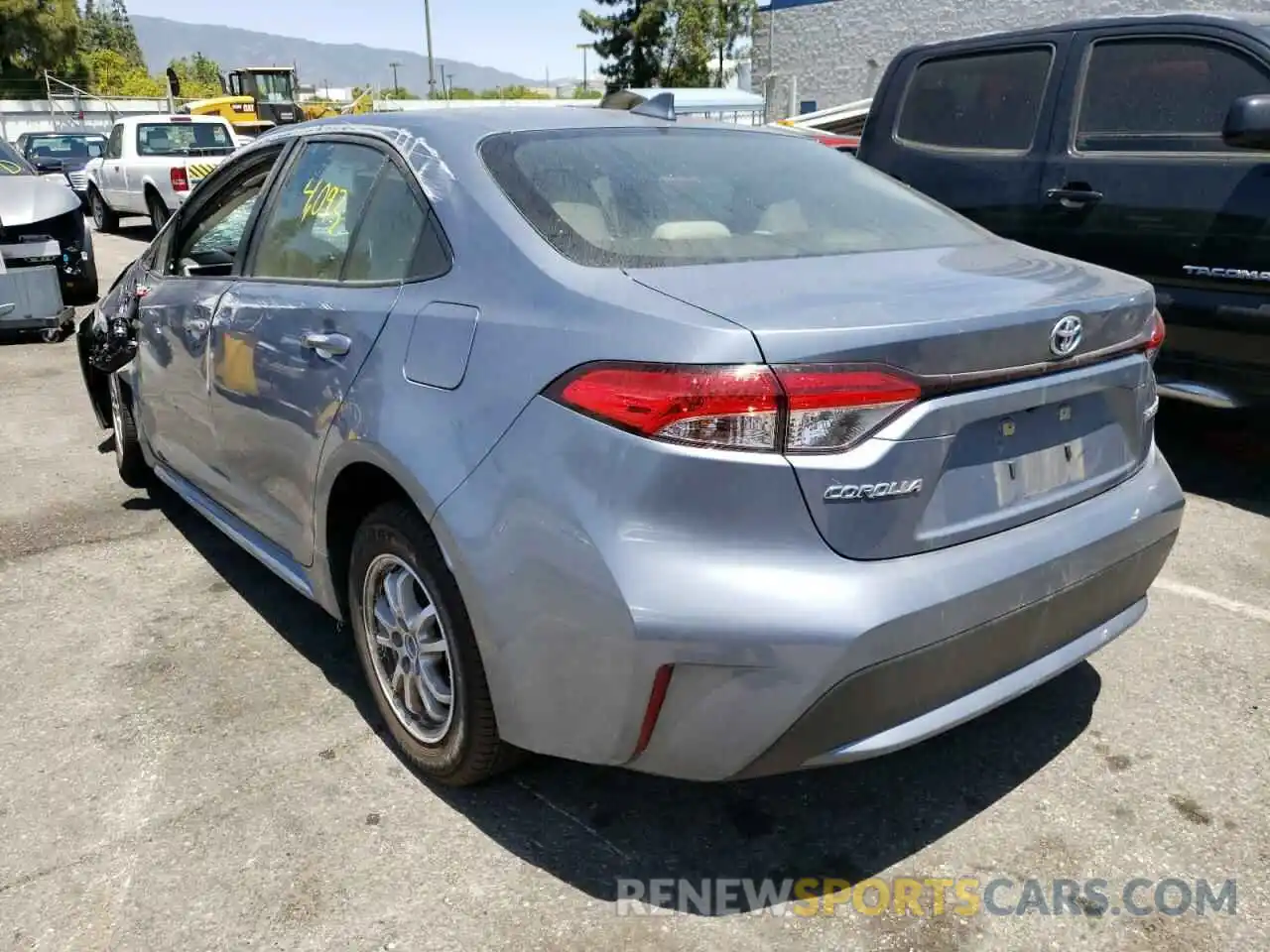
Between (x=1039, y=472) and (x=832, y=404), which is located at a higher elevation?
(x=832, y=404)

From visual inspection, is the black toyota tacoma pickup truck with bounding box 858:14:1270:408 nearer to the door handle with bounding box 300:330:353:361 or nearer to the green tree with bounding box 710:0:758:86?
the door handle with bounding box 300:330:353:361

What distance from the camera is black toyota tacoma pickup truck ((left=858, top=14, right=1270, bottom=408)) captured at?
4.16 meters

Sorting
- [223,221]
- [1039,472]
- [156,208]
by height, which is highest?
[223,221]

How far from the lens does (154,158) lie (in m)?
14.5

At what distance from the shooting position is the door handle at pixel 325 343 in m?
2.58

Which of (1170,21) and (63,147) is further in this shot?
(63,147)

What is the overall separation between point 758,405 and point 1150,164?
3.44 m

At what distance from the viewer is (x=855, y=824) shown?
8.08 feet

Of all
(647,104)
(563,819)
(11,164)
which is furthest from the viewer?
(11,164)

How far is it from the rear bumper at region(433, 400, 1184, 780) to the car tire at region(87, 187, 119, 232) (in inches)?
656

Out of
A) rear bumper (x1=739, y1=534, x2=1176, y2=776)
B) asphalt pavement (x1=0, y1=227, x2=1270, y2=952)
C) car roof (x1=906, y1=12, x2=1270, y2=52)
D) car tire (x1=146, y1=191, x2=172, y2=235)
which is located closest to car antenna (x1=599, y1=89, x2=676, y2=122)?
rear bumper (x1=739, y1=534, x2=1176, y2=776)

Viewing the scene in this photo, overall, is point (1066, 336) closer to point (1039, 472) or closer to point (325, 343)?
point (1039, 472)

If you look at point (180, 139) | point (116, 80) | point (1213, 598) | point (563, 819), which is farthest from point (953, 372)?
point (116, 80)

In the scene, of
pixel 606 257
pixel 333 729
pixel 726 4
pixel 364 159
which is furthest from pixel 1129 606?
pixel 726 4
